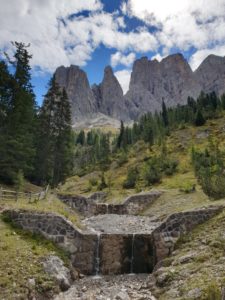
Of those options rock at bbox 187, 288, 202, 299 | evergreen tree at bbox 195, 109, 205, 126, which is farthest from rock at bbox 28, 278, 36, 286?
evergreen tree at bbox 195, 109, 205, 126

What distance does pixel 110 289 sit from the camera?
15711 millimetres

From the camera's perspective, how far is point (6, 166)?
115 ft

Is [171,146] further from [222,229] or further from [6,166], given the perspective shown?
[222,229]

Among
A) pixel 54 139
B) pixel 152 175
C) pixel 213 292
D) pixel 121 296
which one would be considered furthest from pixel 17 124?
pixel 213 292

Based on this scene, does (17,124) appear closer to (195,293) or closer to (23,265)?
(23,265)

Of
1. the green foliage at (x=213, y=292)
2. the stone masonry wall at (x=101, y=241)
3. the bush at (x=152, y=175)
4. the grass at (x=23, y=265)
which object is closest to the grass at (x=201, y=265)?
the green foliage at (x=213, y=292)

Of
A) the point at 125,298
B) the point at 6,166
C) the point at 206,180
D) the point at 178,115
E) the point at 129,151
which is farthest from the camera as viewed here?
the point at 178,115

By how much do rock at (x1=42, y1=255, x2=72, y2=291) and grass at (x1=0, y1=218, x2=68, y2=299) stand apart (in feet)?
1.17

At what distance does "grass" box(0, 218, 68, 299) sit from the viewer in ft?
43.5

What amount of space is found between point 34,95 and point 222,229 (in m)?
35.2

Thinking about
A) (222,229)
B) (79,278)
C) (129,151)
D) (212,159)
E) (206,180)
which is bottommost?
(79,278)

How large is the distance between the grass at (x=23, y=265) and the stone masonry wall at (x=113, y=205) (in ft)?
68.1

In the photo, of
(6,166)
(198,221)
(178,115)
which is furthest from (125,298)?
(178,115)

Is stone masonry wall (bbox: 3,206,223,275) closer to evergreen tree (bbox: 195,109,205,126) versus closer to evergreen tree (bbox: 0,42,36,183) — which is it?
evergreen tree (bbox: 0,42,36,183)
